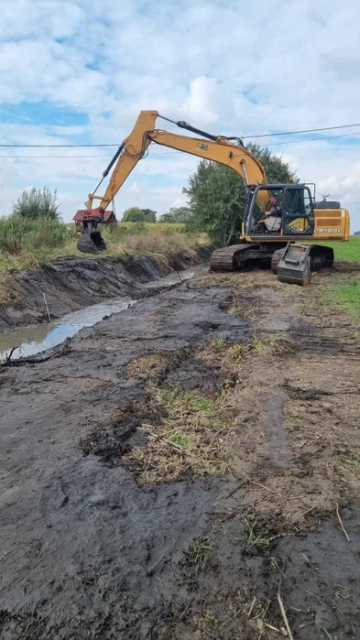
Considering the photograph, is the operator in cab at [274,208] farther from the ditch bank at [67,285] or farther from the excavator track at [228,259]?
the ditch bank at [67,285]

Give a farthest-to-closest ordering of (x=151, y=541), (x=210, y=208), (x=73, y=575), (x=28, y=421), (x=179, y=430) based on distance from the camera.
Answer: (x=210, y=208), (x=28, y=421), (x=179, y=430), (x=151, y=541), (x=73, y=575)

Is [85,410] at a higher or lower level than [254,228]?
lower

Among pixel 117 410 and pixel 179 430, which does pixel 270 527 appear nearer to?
pixel 179 430

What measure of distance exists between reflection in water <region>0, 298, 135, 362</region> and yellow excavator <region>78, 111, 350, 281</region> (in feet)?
16.2

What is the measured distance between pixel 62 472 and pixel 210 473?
40.9 inches

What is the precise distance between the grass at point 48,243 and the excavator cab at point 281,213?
6130 millimetres

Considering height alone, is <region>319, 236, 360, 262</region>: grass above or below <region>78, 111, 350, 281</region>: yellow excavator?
below

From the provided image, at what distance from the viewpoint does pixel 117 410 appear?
14.9ft

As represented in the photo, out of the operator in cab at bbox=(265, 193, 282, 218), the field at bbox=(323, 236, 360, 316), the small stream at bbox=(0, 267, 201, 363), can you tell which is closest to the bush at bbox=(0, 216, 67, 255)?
the small stream at bbox=(0, 267, 201, 363)

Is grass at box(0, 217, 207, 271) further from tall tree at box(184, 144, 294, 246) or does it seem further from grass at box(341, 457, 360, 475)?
grass at box(341, 457, 360, 475)

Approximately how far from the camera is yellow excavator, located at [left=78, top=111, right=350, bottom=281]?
560 inches

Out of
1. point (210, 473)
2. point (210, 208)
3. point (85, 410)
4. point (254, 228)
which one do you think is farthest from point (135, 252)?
point (210, 473)

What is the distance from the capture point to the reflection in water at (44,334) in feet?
28.2

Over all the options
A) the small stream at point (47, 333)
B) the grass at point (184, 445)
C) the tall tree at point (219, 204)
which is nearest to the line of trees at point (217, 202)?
the tall tree at point (219, 204)
